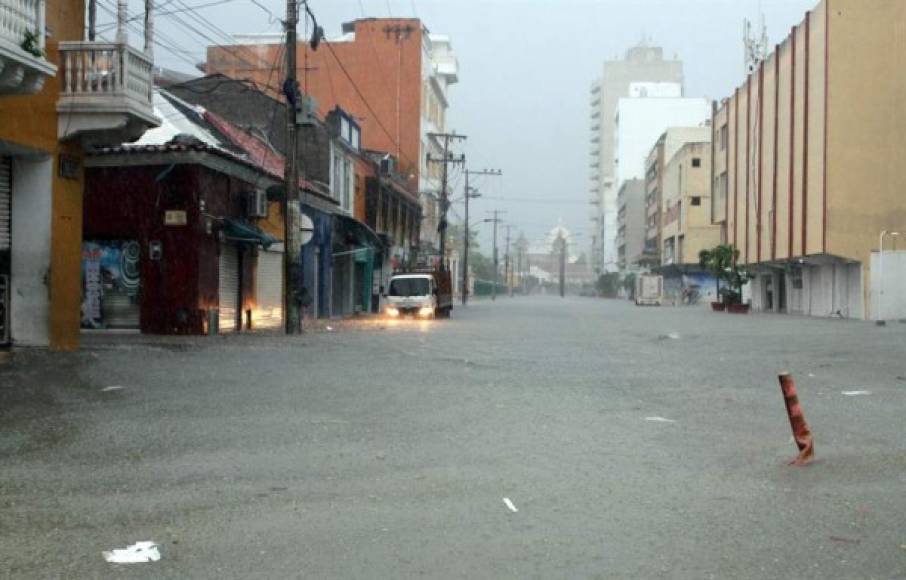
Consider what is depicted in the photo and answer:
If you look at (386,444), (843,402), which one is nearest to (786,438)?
(843,402)

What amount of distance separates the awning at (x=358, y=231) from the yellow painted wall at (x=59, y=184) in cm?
2092

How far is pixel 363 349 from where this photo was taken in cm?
1894

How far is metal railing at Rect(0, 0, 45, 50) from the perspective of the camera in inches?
457

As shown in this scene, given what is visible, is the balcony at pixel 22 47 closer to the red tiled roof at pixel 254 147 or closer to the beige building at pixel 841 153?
the red tiled roof at pixel 254 147

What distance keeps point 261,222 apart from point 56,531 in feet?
71.9

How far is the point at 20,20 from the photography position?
12.0m

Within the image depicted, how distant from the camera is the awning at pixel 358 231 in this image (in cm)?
3769

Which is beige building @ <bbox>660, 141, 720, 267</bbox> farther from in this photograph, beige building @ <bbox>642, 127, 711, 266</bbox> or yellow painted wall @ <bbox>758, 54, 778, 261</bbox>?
yellow painted wall @ <bbox>758, 54, 778, 261</bbox>

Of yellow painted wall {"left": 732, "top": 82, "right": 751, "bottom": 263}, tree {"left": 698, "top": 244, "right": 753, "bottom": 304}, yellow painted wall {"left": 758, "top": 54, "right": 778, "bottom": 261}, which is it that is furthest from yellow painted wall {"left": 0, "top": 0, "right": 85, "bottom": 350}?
yellow painted wall {"left": 732, "top": 82, "right": 751, "bottom": 263}

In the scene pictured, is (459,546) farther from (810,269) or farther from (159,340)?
(810,269)

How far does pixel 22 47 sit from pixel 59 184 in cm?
396

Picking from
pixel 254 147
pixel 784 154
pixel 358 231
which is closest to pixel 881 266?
pixel 784 154

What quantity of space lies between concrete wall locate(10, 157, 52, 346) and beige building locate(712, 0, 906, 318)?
33717 mm

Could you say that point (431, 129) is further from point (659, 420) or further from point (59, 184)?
point (659, 420)
